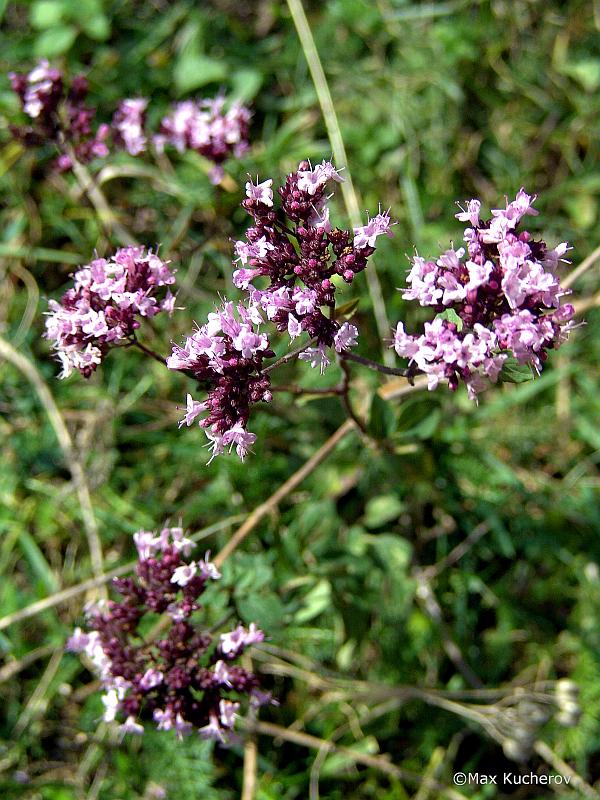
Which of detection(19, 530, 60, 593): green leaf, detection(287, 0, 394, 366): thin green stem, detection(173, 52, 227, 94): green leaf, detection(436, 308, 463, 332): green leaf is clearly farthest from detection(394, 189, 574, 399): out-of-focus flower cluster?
detection(173, 52, 227, 94): green leaf

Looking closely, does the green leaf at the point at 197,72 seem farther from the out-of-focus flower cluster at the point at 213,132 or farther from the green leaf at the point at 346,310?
the green leaf at the point at 346,310

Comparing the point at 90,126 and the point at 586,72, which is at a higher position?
the point at 90,126

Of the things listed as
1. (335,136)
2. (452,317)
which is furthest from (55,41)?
(452,317)

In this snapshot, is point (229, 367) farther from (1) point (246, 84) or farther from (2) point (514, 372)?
(1) point (246, 84)

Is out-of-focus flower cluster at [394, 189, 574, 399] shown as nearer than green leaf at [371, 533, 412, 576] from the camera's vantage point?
Yes

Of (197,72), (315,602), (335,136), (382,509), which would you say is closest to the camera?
(315,602)

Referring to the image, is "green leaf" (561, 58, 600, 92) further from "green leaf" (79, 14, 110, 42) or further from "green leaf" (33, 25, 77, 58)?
"green leaf" (33, 25, 77, 58)
